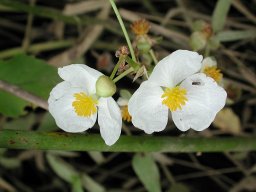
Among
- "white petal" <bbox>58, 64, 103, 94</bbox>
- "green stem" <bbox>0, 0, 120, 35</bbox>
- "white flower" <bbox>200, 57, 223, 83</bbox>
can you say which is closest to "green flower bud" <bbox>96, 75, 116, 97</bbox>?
"white petal" <bbox>58, 64, 103, 94</bbox>

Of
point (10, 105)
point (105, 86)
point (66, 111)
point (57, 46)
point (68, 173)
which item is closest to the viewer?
point (105, 86)

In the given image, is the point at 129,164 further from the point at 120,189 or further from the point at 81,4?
the point at 81,4

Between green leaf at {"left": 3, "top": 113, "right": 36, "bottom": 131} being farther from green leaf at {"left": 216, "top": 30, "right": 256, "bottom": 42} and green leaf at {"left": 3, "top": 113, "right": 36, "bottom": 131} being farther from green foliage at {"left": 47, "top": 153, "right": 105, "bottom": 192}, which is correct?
green leaf at {"left": 216, "top": 30, "right": 256, "bottom": 42}

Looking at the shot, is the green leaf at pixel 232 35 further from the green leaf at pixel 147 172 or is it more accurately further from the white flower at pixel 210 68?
the green leaf at pixel 147 172

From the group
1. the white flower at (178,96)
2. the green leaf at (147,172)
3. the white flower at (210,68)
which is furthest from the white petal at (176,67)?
the green leaf at (147,172)

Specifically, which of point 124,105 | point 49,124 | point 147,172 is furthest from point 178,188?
point 124,105

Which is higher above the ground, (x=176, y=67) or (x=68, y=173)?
(x=176, y=67)

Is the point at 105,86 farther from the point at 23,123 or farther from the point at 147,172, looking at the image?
the point at 23,123
